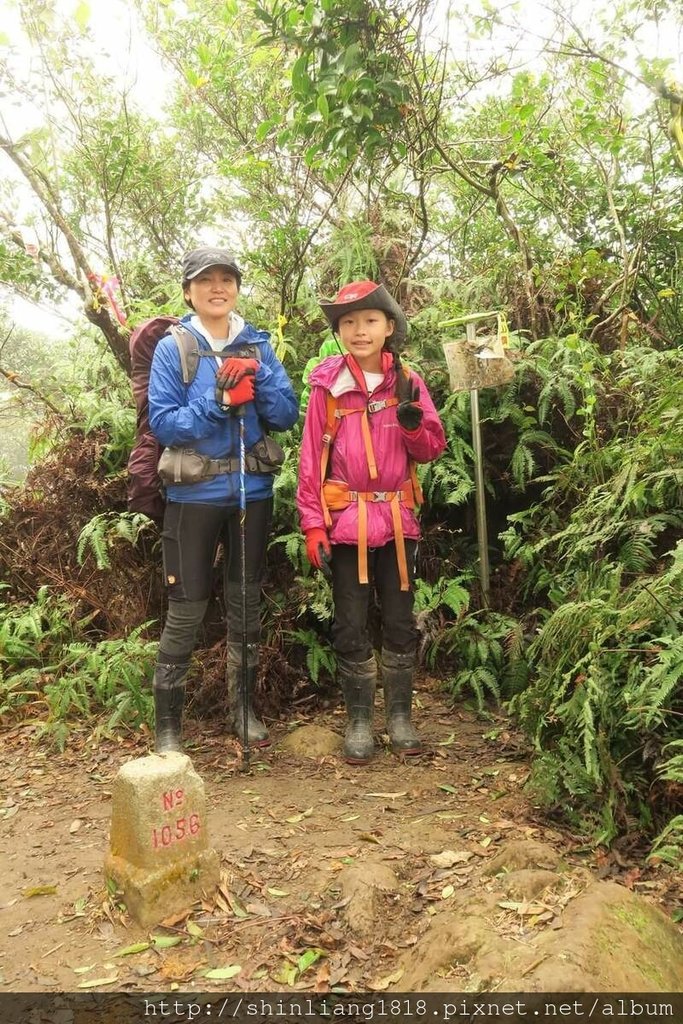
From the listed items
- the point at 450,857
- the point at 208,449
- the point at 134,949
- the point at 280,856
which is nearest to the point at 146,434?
the point at 208,449

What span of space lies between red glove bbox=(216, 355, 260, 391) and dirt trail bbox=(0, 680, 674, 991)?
2448 mm

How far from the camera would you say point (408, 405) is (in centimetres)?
461

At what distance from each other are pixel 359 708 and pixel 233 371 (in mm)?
2289

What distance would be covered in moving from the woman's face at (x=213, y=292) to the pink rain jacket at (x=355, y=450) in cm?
70

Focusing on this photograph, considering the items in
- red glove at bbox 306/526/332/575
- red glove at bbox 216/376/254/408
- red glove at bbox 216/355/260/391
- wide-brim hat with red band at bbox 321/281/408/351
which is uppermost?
wide-brim hat with red band at bbox 321/281/408/351

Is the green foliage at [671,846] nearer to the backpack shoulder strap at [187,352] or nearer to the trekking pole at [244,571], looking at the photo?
the trekking pole at [244,571]

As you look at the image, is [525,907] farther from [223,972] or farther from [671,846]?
[223,972]

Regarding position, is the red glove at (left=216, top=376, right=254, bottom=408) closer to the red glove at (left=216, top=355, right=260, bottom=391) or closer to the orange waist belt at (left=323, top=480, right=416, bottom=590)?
the red glove at (left=216, top=355, right=260, bottom=391)

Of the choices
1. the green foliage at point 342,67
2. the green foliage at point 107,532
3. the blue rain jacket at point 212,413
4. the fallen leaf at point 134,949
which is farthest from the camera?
the green foliage at point 107,532

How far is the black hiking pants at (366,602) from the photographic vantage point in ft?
15.9

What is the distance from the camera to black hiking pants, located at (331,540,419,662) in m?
4.84

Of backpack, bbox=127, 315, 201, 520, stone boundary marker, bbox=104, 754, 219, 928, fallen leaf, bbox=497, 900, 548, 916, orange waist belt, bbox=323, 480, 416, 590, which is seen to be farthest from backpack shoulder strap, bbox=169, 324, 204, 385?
fallen leaf, bbox=497, 900, 548, 916

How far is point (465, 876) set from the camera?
3463 mm

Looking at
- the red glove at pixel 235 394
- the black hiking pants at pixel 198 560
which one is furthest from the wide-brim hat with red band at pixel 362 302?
the black hiking pants at pixel 198 560
